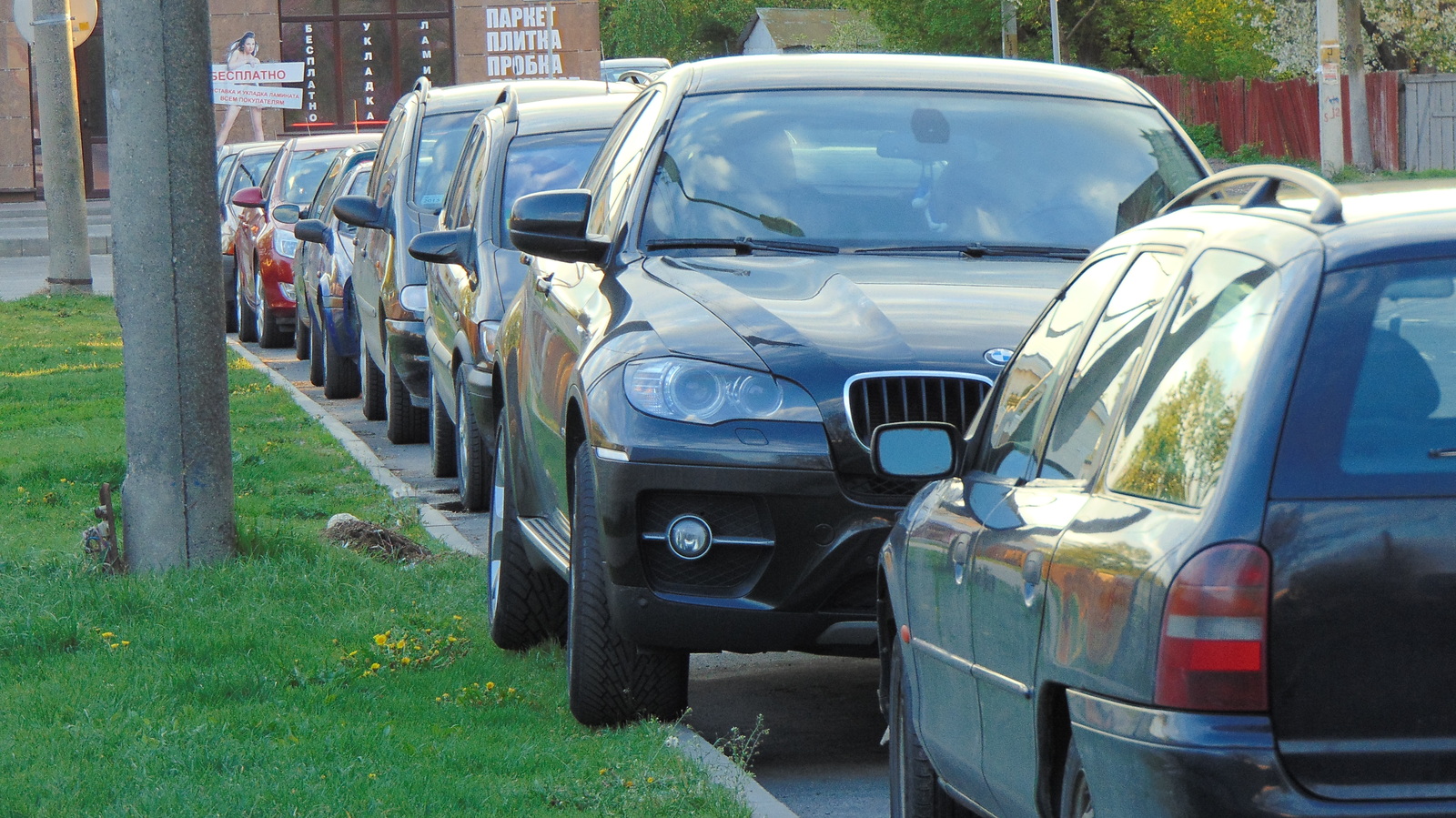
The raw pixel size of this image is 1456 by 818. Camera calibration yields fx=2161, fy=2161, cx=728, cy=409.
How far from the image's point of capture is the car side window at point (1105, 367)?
340cm

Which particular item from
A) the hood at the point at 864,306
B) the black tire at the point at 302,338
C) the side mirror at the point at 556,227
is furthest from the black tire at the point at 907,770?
the black tire at the point at 302,338

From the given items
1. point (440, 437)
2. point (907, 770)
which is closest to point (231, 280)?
point (440, 437)

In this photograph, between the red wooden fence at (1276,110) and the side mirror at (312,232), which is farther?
the red wooden fence at (1276,110)

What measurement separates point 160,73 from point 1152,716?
563 centimetres

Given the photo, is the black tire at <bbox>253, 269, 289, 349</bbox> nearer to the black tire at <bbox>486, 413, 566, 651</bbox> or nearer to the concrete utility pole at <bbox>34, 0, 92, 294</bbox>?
the concrete utility pole at <bbox>34, 0, 92, 294</bbox>

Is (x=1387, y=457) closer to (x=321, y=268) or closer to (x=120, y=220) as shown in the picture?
(x=120, y=220)

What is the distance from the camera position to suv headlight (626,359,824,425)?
5293mm

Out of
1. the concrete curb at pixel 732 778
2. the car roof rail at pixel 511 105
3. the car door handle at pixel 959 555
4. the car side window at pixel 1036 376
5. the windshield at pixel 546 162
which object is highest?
the car roof rail at pixel 511 105

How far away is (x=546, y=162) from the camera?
10477mm

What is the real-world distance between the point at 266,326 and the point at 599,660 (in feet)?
52.5

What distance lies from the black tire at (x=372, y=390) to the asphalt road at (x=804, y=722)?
760 cm

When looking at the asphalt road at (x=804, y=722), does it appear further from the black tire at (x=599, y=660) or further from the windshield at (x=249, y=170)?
the windshield at (x=249, y=170)

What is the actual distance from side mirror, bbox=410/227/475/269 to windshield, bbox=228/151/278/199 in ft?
52.5

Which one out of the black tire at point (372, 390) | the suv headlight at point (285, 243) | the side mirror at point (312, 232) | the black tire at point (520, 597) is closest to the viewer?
the black tire at point (520, 597)
